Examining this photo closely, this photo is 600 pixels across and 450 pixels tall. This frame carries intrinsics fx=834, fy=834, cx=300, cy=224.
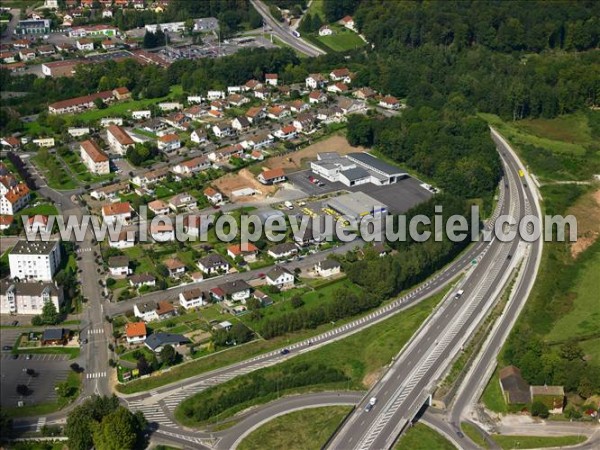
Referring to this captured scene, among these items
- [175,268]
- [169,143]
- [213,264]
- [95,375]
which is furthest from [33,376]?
[169,143]

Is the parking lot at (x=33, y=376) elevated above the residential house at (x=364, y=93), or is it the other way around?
the residential house at (x=364, y=93)

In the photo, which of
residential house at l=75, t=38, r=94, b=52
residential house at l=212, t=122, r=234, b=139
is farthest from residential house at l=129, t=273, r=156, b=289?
residential house at l=75, t=38, r=94, b=52

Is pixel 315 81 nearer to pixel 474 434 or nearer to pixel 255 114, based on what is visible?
pixel 255 114

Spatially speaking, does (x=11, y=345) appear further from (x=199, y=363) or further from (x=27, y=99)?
(x=27, y=99)

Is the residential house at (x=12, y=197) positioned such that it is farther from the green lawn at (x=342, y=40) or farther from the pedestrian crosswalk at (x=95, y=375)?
the green lawn at (x=342, y=40)

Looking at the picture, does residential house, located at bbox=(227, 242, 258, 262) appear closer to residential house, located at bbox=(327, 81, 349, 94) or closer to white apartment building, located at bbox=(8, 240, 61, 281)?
white apartment building, located at bbox=(8, 240, 61, 281)

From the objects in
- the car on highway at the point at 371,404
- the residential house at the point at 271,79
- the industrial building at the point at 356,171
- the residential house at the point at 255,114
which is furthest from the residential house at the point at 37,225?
the residential house at the point at 271,79
